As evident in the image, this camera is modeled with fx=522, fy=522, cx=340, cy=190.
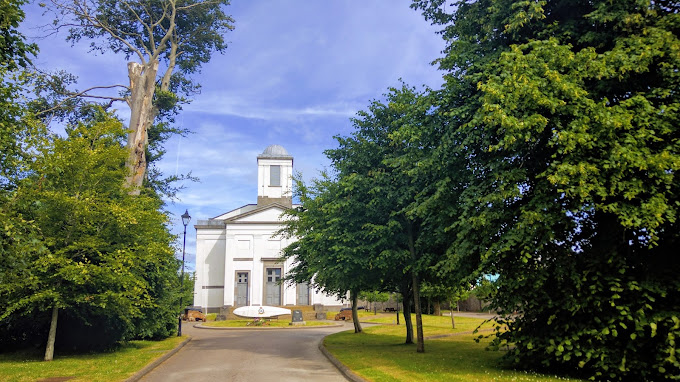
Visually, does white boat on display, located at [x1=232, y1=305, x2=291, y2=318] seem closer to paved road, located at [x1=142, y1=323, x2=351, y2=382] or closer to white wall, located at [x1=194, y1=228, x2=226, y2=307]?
white wall, located at [x1=194, y1=228, x2=226, y2=307]

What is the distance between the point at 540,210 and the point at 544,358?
3.68 m

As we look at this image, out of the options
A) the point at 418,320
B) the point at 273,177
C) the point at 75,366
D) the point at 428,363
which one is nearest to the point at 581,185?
the point at 428,363

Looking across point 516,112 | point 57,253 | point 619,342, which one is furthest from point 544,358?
point 57,253

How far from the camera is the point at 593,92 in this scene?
11008 mm

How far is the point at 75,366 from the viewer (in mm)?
14516

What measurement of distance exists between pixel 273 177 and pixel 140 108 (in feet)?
134

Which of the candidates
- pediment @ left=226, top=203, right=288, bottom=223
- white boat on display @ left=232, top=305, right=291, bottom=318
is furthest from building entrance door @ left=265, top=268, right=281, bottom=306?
white boat on display @ left=232, top=305, right=291, bottom=318

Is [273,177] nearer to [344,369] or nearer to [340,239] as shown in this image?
[340,239]

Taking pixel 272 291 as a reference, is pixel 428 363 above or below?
below

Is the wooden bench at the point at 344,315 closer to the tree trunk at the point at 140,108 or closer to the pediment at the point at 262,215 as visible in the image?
the pediment at the point at 262,215

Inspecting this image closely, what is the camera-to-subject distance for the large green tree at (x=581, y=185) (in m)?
9.81

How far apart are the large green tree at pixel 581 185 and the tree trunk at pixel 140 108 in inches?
530

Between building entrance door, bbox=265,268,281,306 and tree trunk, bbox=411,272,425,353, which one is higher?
building entrance door, bbox=265,268,281,306

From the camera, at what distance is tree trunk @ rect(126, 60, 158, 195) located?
69.3 ft
